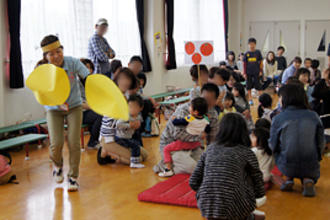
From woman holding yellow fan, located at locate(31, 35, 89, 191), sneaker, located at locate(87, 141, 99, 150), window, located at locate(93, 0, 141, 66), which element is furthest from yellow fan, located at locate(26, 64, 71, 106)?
window, located at locate(93, 0, 141, 66)

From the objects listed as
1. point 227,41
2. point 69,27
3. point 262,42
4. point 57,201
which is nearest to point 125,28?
point 69,27

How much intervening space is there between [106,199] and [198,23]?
8296 millimetres

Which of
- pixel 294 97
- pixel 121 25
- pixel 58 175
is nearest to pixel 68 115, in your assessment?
pixel 58 175

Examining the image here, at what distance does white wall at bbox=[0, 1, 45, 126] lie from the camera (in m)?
5.30

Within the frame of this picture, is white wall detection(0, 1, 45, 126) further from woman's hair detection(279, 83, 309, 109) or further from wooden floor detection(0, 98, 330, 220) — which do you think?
woman's hair detection(279, 83, 309, 109)

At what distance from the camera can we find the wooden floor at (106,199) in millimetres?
3178

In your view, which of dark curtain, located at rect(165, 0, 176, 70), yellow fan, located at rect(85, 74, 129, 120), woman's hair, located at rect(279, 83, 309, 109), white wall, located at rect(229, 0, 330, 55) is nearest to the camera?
yellow fan, located at rect(85, 74, 129, 120)

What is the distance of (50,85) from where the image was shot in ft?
4.17

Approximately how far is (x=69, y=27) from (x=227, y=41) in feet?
25.9

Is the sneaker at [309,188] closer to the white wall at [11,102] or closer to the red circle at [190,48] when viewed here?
the red circle at [190,48]

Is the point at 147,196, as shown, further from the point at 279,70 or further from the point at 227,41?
the point at 227,41

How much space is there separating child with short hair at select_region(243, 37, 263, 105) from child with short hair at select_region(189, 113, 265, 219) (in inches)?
286

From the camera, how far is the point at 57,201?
3496mm

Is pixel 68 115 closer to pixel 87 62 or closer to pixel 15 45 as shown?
pixel 87 62
